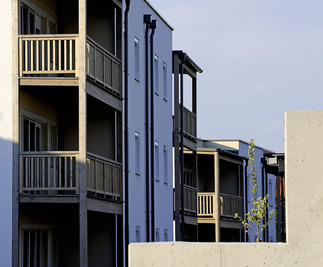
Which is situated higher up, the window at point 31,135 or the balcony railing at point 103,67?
the balcony railing at point 103,67

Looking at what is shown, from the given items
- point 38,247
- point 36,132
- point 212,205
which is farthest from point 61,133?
point 212,205

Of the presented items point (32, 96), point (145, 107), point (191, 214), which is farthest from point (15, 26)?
point (191, 214)

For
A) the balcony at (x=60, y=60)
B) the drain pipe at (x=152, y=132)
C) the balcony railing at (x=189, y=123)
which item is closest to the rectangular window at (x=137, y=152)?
the drain pipe at (x=152, y=132)

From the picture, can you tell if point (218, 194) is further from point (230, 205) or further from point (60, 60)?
point (60, 60)

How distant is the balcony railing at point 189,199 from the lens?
37781 millimetres

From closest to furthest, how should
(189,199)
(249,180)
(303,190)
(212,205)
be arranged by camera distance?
(303,190), (189,199), (212,205), (249,180)

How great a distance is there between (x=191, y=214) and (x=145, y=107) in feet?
28.1

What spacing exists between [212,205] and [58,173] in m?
23.8

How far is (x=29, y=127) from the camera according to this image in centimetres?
2291

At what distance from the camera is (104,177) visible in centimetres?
2353

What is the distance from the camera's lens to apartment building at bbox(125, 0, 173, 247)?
96.5 ft

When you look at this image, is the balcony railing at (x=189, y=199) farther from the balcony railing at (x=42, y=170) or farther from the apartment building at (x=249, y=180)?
the balcony railing at (x=42, y=170)

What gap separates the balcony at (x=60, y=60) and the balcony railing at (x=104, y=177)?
6.26 feet

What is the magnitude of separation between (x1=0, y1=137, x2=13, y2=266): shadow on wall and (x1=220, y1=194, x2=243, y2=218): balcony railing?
83.7 ft
